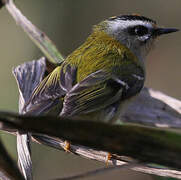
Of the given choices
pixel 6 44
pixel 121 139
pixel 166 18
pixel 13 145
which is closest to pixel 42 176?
pixel 13 145

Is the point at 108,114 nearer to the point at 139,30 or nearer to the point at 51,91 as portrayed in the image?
the point at 51,91

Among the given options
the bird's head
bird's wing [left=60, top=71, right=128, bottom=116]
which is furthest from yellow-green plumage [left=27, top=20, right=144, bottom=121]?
the bird's head

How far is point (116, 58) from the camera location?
322cm

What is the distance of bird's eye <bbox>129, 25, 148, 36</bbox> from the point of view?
3504 millimetres

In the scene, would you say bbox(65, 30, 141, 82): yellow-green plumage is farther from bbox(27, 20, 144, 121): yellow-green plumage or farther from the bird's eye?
the bird's eye

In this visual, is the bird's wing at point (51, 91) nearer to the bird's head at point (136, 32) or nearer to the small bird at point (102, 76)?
the small bird at point (102, 76)

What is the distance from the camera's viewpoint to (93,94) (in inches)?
106

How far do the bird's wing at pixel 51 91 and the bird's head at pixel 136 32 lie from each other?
75cm

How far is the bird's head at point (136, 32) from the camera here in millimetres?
3488

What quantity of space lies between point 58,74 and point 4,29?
2.92 meters

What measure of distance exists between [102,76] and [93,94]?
227mm

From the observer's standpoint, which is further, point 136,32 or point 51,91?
point 136,32

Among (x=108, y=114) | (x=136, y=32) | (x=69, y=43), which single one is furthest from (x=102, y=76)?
(x=69, y=43)

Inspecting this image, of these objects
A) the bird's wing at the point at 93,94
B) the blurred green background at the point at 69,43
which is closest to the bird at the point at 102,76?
the bird's wing at the point at 93,94
